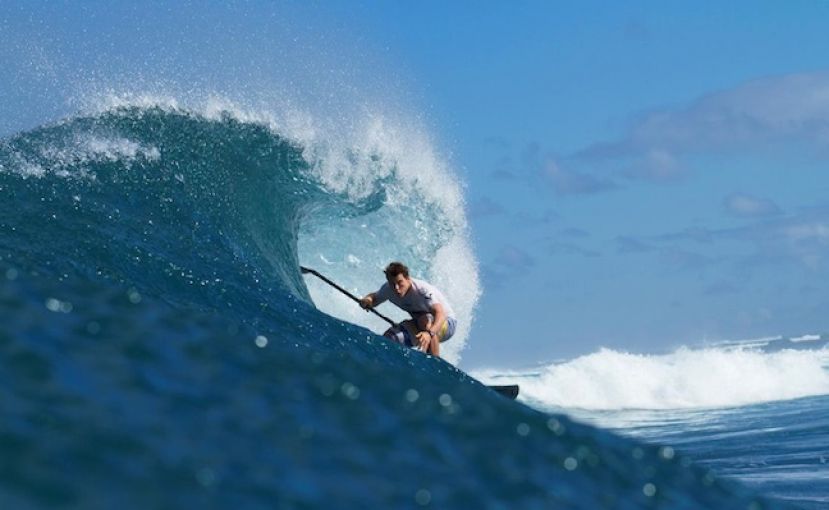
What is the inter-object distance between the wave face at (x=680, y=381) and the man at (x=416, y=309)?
10651 mm

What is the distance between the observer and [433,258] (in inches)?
718

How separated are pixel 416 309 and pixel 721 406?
10.8 meters

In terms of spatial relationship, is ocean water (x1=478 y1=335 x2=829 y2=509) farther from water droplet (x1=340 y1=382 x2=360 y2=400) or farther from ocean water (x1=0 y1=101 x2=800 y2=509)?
water droplet (x1=340 y1=382 x2=360 y2=400)

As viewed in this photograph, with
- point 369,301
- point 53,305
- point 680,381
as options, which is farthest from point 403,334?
point 680,381

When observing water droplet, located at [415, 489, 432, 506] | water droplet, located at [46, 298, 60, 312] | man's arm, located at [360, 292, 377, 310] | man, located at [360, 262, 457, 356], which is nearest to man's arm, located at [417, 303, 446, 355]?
man, located at [360, 262, 457, 356]

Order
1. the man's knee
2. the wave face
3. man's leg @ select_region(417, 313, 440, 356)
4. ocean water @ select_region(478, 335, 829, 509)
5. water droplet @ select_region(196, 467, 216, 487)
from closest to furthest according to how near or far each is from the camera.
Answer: water droplet @ select_region(196, 467, 216, 487) → ocean water @ select_region(478, 335, 829, 509) → man's leg @ select_region(417, 313, 440, 356) → the man's knee → the wave face

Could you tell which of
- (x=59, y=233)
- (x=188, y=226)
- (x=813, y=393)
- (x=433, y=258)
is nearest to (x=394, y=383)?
(x=59, y=233)

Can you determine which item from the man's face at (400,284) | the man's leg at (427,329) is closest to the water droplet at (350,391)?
the man's face at (400,284)

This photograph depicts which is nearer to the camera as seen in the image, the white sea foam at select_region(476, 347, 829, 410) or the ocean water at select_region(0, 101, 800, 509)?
the ocean water at select_region(0, 101, 800, 509)

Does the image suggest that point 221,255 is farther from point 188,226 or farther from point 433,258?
point 433,258

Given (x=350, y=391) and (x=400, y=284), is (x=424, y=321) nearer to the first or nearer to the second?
(x=400, y=284)

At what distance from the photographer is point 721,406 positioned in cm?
1984

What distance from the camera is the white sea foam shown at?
889 inches

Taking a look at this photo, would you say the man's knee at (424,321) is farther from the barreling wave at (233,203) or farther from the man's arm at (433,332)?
the barreling wave at (233,203)
